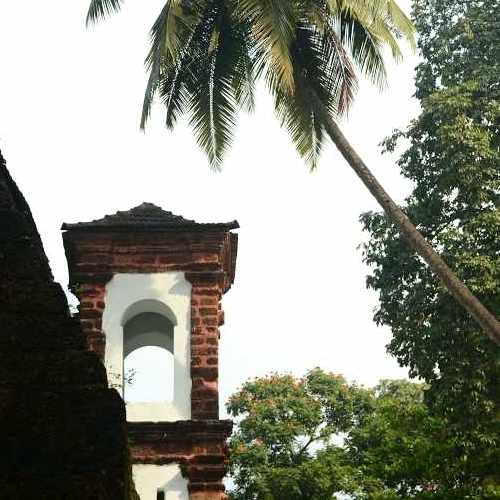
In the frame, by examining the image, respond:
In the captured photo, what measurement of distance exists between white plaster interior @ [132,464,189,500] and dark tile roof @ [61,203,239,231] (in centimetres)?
324

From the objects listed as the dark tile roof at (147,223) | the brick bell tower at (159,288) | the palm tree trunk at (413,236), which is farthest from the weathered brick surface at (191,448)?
the palm tree trunk at (413,236)

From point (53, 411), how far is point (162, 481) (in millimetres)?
9109

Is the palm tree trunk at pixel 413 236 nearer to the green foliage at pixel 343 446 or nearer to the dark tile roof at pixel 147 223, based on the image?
the dark tile roof at pixel 147 223

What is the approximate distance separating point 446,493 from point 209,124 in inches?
439

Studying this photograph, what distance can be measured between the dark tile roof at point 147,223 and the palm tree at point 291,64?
80.2 inches

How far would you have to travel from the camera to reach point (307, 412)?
3128 cm

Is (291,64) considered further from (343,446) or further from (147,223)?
(343,446)

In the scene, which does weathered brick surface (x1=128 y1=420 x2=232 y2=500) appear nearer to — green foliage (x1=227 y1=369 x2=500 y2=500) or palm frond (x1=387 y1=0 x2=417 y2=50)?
palm frond (x1=387 y1=0 x2=417 y2=50)

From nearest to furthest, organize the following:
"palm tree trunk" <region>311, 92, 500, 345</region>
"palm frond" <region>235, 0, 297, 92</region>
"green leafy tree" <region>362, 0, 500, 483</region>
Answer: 1. "palm frond" <region>235, 0, 297, 92</region>
2. "palm tree trunk" <region>311, 92, 500, 345</region>
3. "green leafy tree" <region>362, 0, 500, 483</region>

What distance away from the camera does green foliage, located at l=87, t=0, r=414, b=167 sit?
14.0m

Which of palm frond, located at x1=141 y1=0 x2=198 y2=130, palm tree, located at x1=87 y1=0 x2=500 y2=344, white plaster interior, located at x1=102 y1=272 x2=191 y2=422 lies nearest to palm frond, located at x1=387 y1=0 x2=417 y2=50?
palm tree, located at x1=87 y1=0 x2=500 y2=344

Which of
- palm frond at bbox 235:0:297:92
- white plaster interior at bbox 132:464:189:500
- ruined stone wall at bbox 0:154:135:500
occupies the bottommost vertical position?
ruined stone wall at bbox 0:154:135:500

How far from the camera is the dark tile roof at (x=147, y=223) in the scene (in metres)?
12.6

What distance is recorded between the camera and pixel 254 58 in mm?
15273
